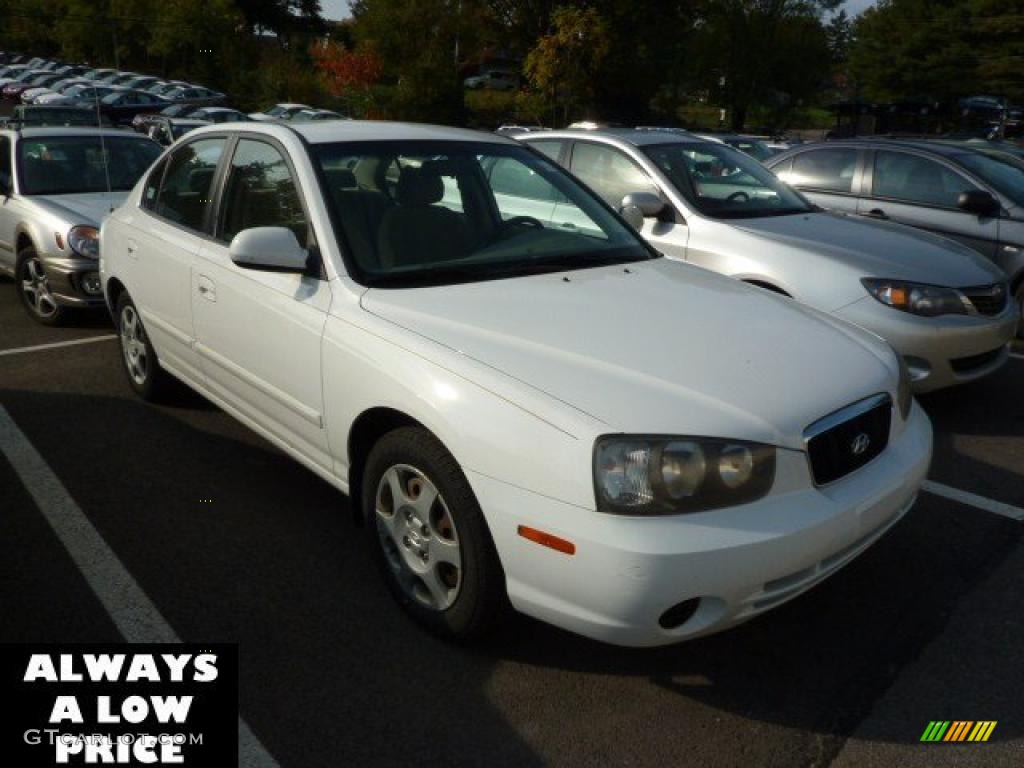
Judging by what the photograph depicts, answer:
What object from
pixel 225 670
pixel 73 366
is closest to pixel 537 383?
pixel 225 670

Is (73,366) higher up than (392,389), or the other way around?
(392,389)

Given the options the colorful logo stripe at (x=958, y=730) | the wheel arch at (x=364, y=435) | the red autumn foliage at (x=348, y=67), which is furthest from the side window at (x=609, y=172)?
the red autumn foliage at (x=348, y=67)

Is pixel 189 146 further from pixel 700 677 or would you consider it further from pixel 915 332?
pixel 915 332

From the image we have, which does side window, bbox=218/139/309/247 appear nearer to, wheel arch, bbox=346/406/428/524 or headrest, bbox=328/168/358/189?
headrest, bbox=328/168/358/189

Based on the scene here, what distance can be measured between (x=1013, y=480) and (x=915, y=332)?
38.0 inches

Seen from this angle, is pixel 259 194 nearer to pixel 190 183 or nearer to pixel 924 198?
pixel 190 183

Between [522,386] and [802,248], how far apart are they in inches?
133

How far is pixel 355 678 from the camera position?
292 centimetres

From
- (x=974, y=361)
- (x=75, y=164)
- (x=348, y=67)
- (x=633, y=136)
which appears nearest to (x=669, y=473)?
(x=974, y=361)

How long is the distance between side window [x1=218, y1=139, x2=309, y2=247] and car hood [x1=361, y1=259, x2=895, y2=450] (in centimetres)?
71

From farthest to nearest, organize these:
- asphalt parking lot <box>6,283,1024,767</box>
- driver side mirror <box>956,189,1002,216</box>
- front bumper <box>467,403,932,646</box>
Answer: driver side mirror <box>956,189,1002,216</box>
asphalt parking lot <box>6,283,1024,767</box>
front bumper <box>467,403,932,646</box>

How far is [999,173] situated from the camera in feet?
25.5

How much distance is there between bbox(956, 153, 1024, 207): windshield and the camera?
24.6 ft

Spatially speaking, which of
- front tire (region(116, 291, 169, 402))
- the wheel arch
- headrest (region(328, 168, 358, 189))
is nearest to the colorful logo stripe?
the wheel arch
